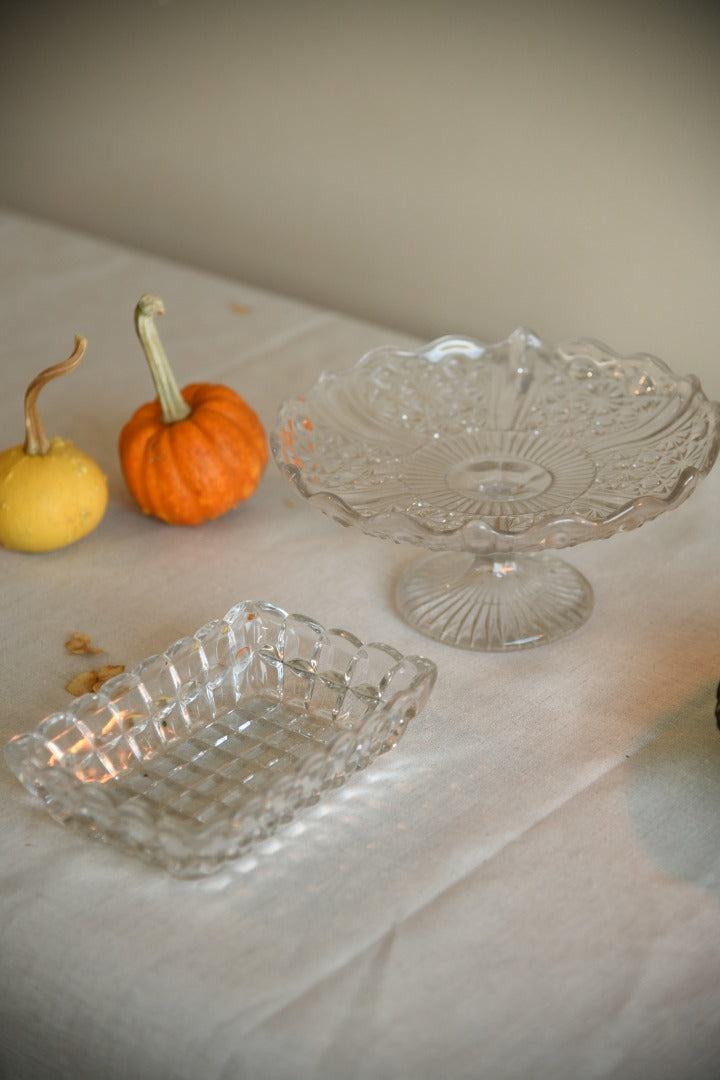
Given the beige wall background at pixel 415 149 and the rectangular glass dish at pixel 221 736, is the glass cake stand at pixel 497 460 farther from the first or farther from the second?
the beige wall background at pixel 415 149

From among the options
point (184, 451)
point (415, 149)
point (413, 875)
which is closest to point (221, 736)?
point (413, 875)

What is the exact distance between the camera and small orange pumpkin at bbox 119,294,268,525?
1075 millimetres

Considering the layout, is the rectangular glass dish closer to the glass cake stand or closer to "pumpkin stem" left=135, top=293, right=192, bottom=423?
the glass cake stand

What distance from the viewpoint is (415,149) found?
5.34 ft

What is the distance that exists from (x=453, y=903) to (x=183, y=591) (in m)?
0.40

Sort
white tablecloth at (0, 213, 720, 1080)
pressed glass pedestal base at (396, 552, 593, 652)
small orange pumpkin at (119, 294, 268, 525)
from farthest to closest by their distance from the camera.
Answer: small orange pumpkin at (119, 294, 268, 525) < pressed glass pedestal base at (396, 552, 593, 652) < white tablecloth at (0, 213, 720, 1080)

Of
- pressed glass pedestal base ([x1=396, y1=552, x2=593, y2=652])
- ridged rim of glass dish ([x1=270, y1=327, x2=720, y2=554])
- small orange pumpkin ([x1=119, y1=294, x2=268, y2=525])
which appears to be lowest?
pressed glass pedestal base ([x1=396, y1=552, x2=593, y2=652])

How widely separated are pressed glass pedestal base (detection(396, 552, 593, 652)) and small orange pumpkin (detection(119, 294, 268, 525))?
0.18m

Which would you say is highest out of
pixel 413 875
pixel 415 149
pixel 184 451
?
pixel 415 149

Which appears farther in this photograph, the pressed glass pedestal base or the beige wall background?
the beige wall background

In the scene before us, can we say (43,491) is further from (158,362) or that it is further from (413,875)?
(413,875)

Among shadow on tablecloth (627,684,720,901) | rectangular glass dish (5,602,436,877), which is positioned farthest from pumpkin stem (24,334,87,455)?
shadow on tablecloth (627,684,720,901)

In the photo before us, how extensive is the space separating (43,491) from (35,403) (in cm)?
7

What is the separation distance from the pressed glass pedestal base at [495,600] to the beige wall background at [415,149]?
55 centimetres
